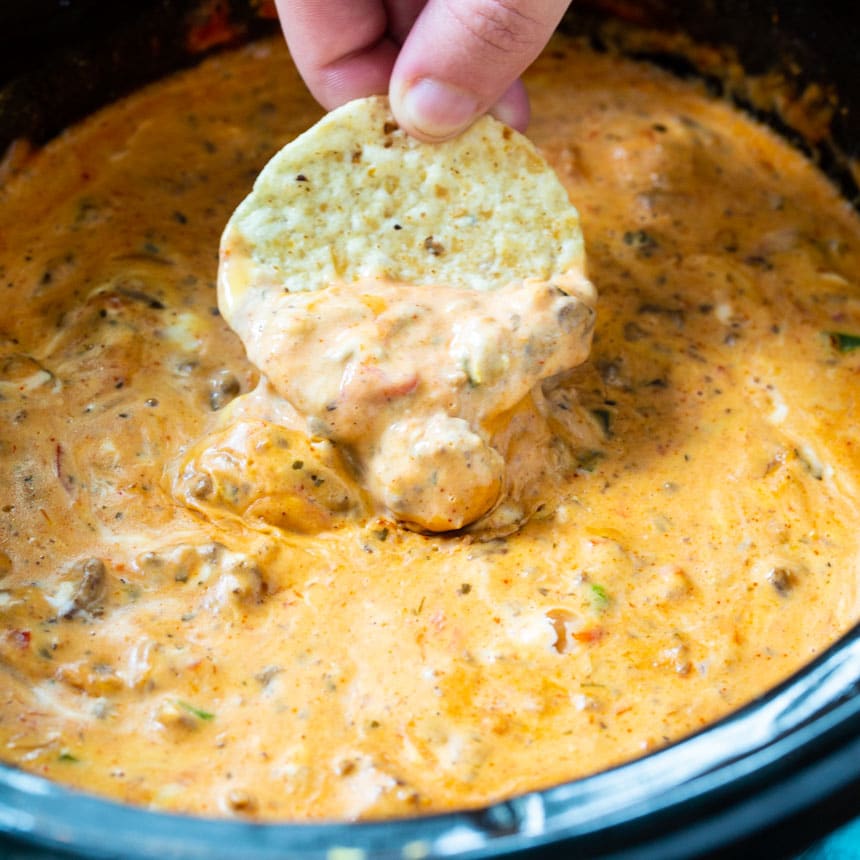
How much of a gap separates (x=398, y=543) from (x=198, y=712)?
44 cm

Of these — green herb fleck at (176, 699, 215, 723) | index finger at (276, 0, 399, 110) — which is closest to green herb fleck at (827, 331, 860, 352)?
index finger at (276, 0, 399, 110)

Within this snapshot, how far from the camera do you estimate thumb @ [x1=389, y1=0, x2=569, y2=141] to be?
76.9 inches

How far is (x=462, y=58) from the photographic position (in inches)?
78.7

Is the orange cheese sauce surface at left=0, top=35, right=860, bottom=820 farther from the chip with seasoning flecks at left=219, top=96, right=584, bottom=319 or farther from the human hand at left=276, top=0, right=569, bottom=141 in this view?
the human hand at left=276, top=0, right=569, bottom=141

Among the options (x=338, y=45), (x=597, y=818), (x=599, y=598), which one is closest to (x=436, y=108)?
(x=338, y=45)

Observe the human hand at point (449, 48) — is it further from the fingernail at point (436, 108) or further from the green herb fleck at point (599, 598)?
the green herb fleck at point (599, 598)

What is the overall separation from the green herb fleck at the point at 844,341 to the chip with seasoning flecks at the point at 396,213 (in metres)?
0.61

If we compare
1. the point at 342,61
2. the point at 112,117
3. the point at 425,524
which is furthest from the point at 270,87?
the point at 425,524

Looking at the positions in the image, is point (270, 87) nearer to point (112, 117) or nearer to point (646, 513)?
point (112, 117)

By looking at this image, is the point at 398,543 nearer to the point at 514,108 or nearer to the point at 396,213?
the point at 396,213

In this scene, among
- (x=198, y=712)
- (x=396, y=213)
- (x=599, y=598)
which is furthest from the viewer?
(x=396, y=213)

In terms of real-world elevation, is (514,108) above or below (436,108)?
below

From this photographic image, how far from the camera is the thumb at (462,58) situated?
1954 millimetres

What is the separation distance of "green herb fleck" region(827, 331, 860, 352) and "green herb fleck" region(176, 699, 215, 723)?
1442mm
